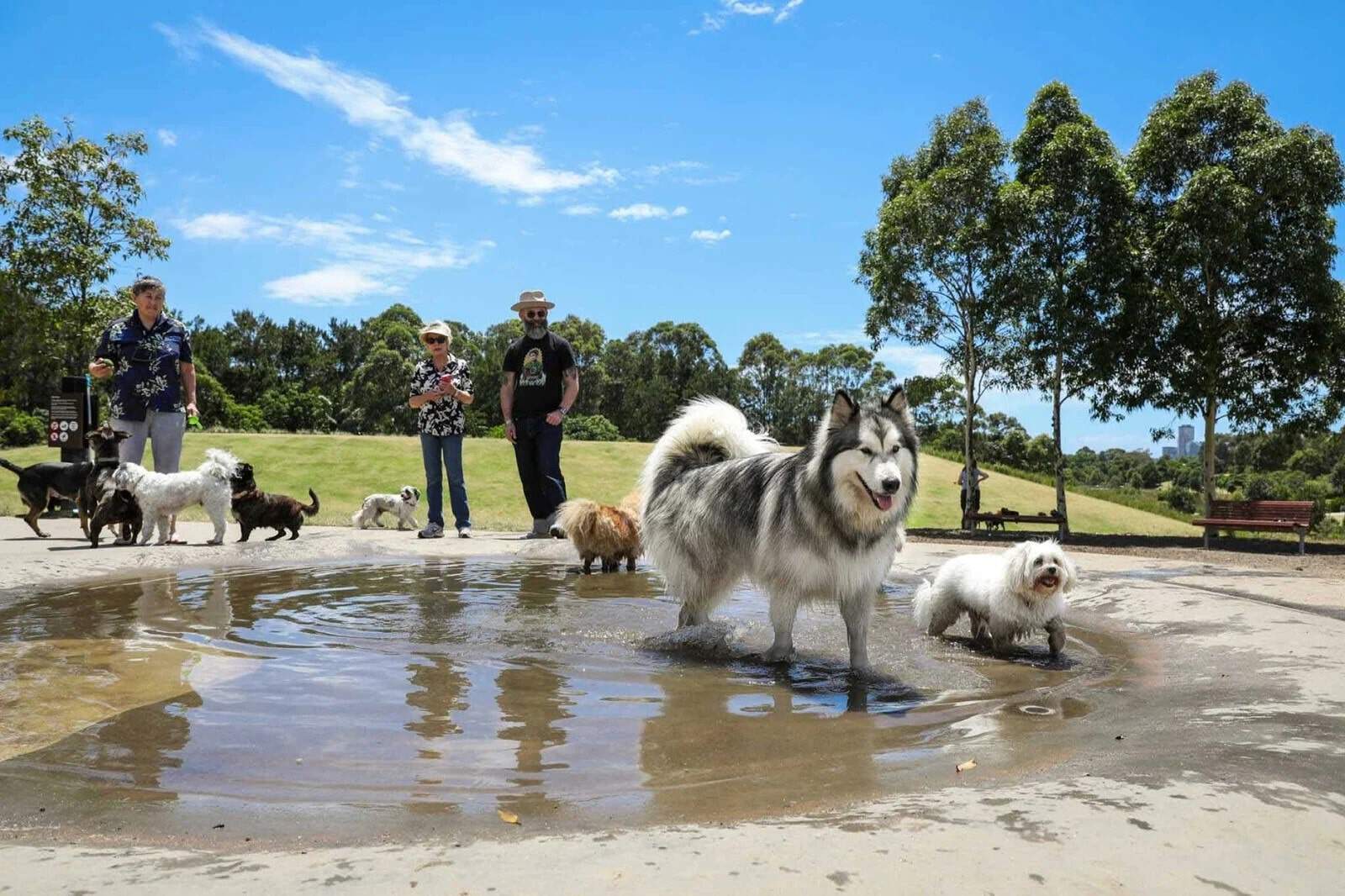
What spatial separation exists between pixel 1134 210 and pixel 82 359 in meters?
29.3

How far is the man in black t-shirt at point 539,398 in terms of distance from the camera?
35.1 feet

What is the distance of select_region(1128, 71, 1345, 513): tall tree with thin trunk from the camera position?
63.6 ft

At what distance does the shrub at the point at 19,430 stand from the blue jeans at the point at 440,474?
122 feet

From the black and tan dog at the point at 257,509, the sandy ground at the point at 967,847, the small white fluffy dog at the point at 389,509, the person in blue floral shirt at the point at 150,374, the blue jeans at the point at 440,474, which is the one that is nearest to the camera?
the sandy ground at the point at 967,847

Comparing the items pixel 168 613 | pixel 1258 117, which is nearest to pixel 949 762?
pixel 168 613

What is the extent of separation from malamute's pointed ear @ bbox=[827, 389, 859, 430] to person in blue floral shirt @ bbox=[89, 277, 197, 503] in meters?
7.24

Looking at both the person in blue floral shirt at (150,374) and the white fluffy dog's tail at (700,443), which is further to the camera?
the person in blue floral shirt at (150,374)

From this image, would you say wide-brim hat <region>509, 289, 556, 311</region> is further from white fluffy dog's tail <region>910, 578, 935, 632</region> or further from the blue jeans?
white fluffy dog's tail <region>910, 578, 935, 632</region>

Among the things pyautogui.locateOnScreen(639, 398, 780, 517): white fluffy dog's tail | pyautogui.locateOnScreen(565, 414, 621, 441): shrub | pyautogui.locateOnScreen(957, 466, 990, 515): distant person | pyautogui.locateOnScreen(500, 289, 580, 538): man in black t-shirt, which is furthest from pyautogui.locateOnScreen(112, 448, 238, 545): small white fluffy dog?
pyautogui.locateOnScreen(565, 414, 621, 441): shrub

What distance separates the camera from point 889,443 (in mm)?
4711

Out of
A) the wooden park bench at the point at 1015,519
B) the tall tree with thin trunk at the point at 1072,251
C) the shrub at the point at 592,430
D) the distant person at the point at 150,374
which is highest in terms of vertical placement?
the tall tree with thin trunk at the point at 1072,251

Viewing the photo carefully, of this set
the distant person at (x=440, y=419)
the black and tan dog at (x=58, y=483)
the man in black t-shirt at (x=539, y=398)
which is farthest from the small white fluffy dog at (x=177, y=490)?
the man in black t-shirt at (x=539, y=398)

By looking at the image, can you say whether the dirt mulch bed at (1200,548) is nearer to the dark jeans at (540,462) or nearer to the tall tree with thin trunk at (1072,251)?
the tall tree with thin trunk at (1072,251)

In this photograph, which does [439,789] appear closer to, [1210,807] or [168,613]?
[1210,807]
